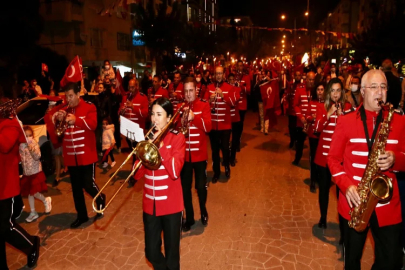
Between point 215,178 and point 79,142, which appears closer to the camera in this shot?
point 79,142

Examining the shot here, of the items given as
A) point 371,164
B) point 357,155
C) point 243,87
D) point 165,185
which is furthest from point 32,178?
point 243,87

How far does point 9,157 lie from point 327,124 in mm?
4576

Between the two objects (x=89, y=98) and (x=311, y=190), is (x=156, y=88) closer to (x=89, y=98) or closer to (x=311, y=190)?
(x=89, y=98)

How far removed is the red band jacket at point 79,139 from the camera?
18.8ft

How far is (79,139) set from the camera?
5797 mm

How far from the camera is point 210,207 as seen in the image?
6.71 meters

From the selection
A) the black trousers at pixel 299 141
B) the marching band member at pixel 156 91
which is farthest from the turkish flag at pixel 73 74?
the black trousers at pixel 299 141

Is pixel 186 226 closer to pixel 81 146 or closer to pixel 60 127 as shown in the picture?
pixel 81 146

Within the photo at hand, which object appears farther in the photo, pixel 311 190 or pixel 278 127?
pixel 278 127

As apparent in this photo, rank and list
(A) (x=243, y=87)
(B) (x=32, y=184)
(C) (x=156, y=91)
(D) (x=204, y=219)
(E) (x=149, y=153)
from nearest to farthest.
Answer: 1. (E) (x=149, y=153)
2. (D) (x=204, y=219)
3. (B) (x=32, y=184)
4. (C) (x=156, y=91)
5. (A) (x=243, y=87)

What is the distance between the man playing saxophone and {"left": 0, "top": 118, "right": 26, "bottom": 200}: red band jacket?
3.78 metres

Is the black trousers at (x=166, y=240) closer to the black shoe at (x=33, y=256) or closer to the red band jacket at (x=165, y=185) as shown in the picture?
the red band jacket at (x=165, y=185)

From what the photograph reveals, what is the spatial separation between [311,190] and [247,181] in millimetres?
1448

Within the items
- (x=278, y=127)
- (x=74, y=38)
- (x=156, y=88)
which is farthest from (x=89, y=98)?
(x=74, y=38)
